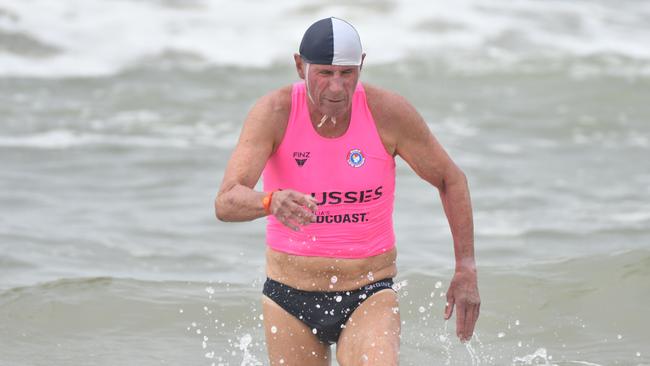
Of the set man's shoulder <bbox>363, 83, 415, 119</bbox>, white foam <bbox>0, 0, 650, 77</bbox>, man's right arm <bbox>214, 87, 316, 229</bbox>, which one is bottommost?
white foam <bbox>0, 0, 650, 77</bbox>

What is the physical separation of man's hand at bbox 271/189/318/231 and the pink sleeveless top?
0.83m

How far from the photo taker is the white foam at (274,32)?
72.4 feet

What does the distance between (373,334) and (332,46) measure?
1235mm

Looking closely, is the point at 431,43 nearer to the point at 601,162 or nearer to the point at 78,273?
the point at 601,162

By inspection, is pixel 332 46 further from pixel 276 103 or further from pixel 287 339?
pixel 287 339

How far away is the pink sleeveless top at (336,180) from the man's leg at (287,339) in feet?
0.96

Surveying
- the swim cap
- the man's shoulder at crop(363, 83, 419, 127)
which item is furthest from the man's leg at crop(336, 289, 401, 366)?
the swim cap

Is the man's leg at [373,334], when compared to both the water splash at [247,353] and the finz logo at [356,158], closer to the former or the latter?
the finz logo at [356,158]

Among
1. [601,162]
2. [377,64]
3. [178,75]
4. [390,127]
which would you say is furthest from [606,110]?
[390,127]

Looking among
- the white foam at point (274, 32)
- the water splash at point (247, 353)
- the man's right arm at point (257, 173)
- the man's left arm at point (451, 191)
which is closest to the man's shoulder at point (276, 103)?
the man's right arm at point (257, 173)

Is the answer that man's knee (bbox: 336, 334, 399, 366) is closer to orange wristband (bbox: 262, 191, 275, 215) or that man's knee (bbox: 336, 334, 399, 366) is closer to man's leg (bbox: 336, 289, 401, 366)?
man's leg (bbox: 336, 289, 401, 366)

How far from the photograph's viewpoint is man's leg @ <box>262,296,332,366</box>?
200 inches

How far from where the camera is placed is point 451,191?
16.8 feet

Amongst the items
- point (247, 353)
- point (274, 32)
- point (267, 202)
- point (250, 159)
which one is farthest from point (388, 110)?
point (274, 32)
